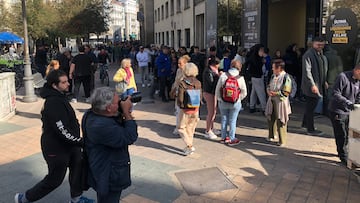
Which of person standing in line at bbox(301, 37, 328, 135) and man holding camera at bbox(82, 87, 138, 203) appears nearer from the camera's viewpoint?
man holding camera at bbox(82, 87, 138, 203)

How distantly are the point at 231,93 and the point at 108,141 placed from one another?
3527mm

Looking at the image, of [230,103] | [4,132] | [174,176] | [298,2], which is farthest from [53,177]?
[298,2]

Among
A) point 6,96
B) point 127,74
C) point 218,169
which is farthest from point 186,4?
point 218,169

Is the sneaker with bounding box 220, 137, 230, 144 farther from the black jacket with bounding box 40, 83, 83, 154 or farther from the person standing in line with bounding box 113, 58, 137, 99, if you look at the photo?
the black jacket with bounding box 40, 83, 83, 154

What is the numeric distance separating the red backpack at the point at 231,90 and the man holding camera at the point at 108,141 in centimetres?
327

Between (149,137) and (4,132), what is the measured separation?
3032 millimetres

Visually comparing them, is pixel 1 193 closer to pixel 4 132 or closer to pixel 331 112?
pixel 4 132

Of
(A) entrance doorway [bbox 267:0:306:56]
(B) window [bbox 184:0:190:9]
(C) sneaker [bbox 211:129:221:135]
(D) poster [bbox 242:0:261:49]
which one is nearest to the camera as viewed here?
(C) sneaker [bbox 211:129:221:135]

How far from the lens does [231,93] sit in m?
6.24

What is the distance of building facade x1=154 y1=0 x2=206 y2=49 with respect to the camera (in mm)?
19328

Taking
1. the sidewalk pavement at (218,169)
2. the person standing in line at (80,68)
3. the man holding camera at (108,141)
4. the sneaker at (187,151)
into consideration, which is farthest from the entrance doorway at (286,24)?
the man holding camera at (108,141)

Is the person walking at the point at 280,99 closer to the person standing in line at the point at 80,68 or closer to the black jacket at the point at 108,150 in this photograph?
the black jacket at the point at 108,150

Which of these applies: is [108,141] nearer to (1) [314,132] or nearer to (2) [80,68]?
(1) [314,132]

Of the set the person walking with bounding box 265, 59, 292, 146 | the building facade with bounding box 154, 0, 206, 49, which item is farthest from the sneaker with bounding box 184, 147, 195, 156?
the building facade with bounding box 154, 0, 206, 49
